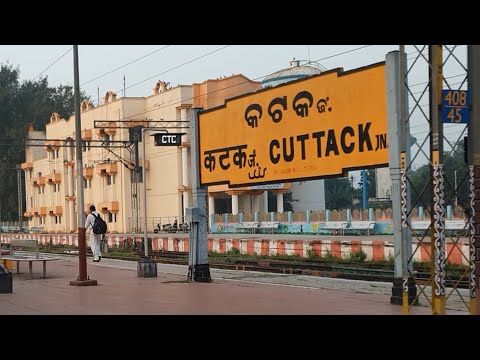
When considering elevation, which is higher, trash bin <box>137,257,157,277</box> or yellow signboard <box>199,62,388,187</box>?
yellow signboard <box>199,62,388,187</box>

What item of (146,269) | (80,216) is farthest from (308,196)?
(80,216)

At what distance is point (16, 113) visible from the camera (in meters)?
76.3

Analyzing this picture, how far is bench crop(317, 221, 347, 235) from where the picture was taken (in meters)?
42.9

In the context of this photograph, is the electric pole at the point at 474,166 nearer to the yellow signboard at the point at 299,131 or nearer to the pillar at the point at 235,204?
the yellow signboard at the point at 299,131

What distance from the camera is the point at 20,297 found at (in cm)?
1396

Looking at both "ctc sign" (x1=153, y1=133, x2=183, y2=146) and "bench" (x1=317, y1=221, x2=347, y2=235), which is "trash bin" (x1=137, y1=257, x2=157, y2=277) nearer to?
"ctc sign" (x1=153, y1=133, x2=183, y2=146)

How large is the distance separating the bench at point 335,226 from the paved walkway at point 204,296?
2442cm

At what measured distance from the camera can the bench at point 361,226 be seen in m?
40.8

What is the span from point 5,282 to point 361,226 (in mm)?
29789

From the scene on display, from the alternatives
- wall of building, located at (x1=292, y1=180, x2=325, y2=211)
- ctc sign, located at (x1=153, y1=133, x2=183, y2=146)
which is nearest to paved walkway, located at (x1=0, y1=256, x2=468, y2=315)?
ctc sign, located at (x1=153, y1=133, x2=183, y2=146)

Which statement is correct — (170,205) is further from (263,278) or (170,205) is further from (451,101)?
(451,101)

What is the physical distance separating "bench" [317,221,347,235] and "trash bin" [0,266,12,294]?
98.7 ft

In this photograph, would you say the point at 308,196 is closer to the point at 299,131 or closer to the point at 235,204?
the point at 235,204

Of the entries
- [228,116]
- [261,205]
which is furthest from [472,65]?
[261,205]
